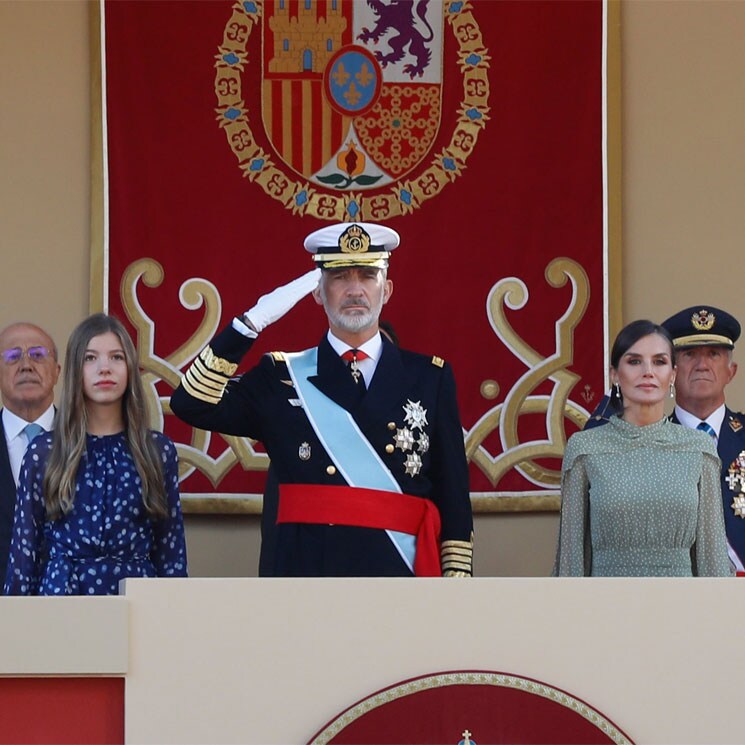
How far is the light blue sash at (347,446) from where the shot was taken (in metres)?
3.61

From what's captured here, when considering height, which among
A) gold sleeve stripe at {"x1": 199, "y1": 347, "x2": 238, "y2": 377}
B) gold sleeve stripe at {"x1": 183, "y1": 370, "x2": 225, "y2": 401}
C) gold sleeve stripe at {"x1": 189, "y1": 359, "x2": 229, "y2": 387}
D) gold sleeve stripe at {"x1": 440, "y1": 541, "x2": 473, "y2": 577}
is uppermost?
gold sleeve stripe at {"x1": 199, "y1": 347, "x2": 238, "y2": 377}

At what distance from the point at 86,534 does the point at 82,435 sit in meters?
0.23

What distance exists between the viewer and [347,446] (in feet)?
12.0

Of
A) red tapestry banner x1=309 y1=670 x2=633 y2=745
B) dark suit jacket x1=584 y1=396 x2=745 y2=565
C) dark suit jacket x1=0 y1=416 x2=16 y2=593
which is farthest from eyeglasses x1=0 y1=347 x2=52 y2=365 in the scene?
red tapestry banner x1=309 y1=670 x2=633 y2=745

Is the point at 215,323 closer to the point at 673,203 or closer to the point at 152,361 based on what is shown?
the point at 152,361

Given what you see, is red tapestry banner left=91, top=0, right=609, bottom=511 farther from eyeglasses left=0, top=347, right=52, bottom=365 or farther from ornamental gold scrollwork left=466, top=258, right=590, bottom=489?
eyeglasses left=0, top=347, right=52, bottom=365

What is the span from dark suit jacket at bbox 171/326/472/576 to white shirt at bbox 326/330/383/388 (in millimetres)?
19

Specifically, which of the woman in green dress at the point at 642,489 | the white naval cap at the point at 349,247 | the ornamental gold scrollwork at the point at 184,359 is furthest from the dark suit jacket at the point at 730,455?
the ornamental gold scrollwork at the point at 184,359

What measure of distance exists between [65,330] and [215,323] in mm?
470

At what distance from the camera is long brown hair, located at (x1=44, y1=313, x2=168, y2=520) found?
353 cm

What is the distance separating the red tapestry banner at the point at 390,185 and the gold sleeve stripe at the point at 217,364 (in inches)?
53.6

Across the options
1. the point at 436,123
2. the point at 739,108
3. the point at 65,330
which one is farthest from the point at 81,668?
the point at 739,108

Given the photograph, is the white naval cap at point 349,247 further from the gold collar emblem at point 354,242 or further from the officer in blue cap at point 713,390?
the officer in blue cap at point 713,390

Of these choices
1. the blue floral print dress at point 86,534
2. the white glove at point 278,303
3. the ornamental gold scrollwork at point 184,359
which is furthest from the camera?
the ornamental gold scrollwork at point 184,359
